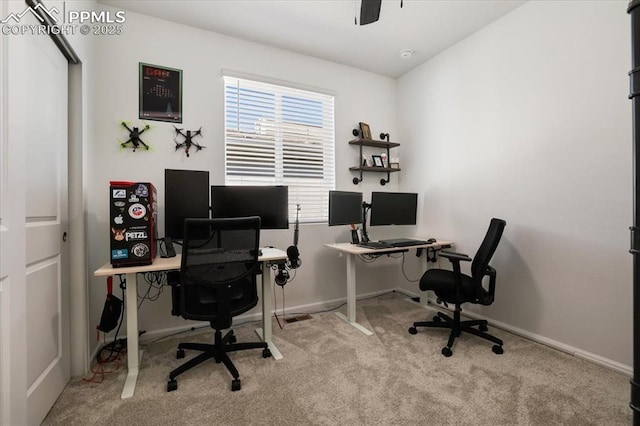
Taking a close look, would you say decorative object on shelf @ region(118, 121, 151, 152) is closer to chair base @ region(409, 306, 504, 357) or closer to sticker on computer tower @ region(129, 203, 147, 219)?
sticker on computer tower @ region(129, 203, 147, 219)

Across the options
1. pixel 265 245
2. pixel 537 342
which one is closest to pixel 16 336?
pixel 265 245

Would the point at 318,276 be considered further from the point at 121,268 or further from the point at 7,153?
the point at 7,153

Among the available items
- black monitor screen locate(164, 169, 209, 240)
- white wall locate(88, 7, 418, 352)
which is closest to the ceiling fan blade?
white wall locate(88, 7, 418, 352)

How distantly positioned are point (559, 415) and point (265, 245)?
8.09 feet

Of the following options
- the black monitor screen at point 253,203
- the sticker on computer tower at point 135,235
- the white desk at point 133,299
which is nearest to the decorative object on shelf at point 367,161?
the black monitor screen at point 253,203

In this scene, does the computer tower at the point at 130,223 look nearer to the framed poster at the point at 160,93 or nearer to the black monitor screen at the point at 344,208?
the framed poster at the point at 160,93

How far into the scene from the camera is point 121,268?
5.70 ft

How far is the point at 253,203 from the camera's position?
2.38m

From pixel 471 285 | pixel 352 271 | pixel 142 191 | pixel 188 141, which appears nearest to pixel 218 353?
pixel 142 191

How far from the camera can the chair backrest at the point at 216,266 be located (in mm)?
1673

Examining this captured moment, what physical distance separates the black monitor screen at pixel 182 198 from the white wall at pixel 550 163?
259 cm

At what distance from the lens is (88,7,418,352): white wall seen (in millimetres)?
2281

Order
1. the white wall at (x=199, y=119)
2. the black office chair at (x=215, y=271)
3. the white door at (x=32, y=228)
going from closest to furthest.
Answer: the white door at (x=32, y=228)
the black office chair at (x=215, y=271)
the white wall at (x=199, y=119)

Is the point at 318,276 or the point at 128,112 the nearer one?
the point at 128,112
